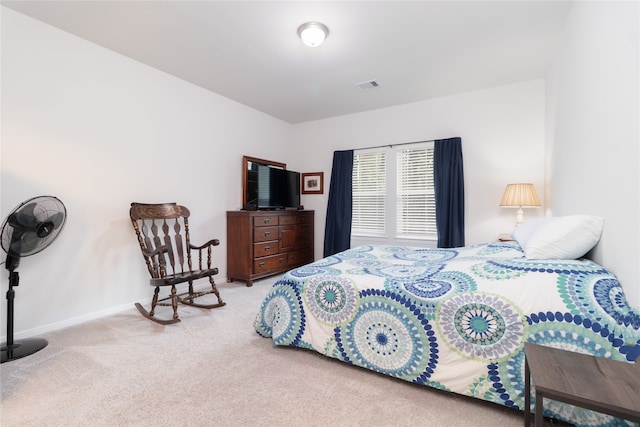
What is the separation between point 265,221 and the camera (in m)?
3.95

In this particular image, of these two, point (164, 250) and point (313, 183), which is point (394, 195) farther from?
point (164, 250)

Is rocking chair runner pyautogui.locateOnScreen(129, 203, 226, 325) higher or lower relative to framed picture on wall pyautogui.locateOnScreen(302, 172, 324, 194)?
lower

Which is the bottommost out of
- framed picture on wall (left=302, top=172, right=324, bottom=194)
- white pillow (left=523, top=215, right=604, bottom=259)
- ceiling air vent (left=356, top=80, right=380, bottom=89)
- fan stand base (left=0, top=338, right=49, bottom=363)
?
fan stand base (left=0, top=338, right=49, bottom=363)

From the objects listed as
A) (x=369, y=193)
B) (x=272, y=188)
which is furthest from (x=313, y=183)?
(x=369, y=193)

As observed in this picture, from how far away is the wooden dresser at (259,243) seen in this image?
12.4 feet

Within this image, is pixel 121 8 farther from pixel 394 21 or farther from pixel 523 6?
pixel 523 6

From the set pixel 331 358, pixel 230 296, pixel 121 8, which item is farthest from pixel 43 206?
pixel 331 358

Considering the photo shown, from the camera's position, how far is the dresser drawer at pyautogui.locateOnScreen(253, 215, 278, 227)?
3820mm

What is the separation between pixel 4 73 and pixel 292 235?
3.26 metres

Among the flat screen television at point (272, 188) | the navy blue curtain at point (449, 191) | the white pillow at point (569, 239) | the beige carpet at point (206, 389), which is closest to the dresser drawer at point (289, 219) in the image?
the flat screen television at point (272, 188)

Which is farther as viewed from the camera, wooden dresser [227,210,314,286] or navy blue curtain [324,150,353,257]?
navy blue curtain [324,150,353,257]

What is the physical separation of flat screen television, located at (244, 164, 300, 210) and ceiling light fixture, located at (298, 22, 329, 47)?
2.12 metres

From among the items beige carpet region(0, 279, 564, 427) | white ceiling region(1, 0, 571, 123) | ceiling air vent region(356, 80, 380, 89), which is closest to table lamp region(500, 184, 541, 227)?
white ceiling region(1, 0, 571, 123)

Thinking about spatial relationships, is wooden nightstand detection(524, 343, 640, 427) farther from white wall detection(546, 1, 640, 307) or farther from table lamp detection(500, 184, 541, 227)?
table lamp detection(500, 184, 541, 227)
